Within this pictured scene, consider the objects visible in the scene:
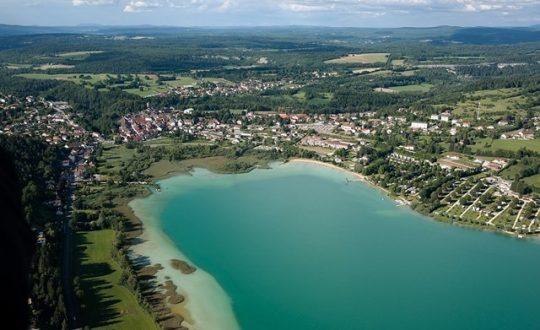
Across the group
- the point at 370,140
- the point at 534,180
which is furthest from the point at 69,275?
the point at 370,140

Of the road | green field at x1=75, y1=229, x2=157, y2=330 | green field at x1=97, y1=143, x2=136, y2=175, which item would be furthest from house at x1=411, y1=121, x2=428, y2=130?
green field at x1=75, y1=229, x2=157, y2=330

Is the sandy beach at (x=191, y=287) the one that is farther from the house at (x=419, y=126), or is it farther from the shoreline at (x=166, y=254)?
the house at (x=419, y=126)

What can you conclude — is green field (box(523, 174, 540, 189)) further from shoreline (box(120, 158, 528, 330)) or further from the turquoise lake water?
the turquoise lake water

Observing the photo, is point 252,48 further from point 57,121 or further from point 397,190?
point 397,190

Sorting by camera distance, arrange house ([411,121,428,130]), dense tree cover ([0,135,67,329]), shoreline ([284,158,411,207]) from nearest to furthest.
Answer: dense tree cover ([0,135,67,329]) < shoreline ([284,158,411,207]) < house ([411,121,428,130])

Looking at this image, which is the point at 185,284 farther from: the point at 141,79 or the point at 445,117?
the point at 141,79
